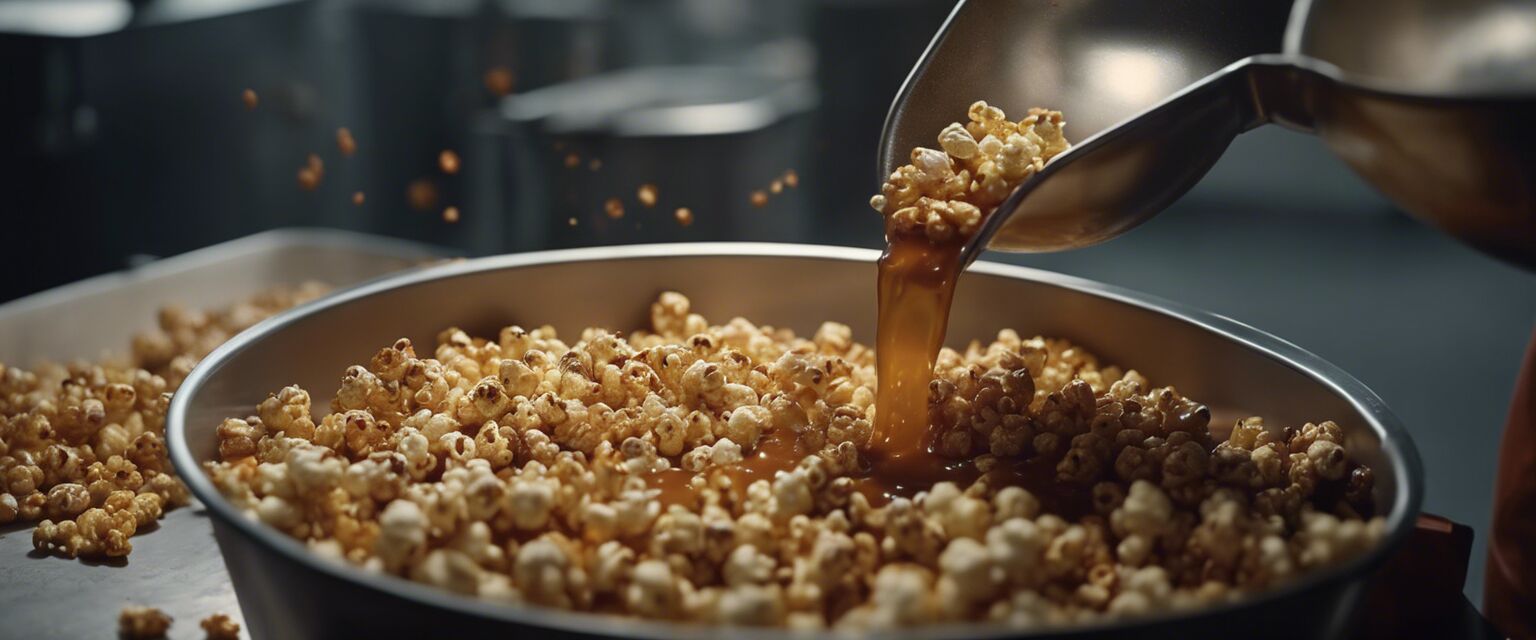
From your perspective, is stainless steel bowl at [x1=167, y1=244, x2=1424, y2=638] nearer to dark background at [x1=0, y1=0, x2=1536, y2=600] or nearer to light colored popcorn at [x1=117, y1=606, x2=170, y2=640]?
light colored popcorn at [x1=117, y1=606, x2=170, y2=640]

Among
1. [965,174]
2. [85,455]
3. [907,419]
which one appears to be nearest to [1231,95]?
[965,174]

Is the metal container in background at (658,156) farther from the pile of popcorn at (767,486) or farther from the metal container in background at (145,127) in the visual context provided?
the pile of popcorn at (767,486)

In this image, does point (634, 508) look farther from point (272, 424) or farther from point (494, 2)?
point (494, 2)

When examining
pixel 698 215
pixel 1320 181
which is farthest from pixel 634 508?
pixel 1320 181

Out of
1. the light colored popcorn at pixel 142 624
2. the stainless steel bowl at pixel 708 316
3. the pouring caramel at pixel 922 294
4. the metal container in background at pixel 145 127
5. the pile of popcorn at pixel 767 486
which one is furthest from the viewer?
the metal container in background at pixel 145 127

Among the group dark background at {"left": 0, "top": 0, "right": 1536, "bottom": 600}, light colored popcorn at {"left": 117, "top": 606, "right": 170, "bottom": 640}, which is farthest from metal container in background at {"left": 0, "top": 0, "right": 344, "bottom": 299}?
light colored popcorn at {"left": 117, "top": 606, "right": 170, "bottom": 640}

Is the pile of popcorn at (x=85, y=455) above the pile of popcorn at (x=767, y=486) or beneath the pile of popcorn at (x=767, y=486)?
beneath

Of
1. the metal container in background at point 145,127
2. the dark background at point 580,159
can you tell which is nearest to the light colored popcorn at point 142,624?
the dark background at point 580,159

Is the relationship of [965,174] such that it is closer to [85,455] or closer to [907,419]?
[907,419]
